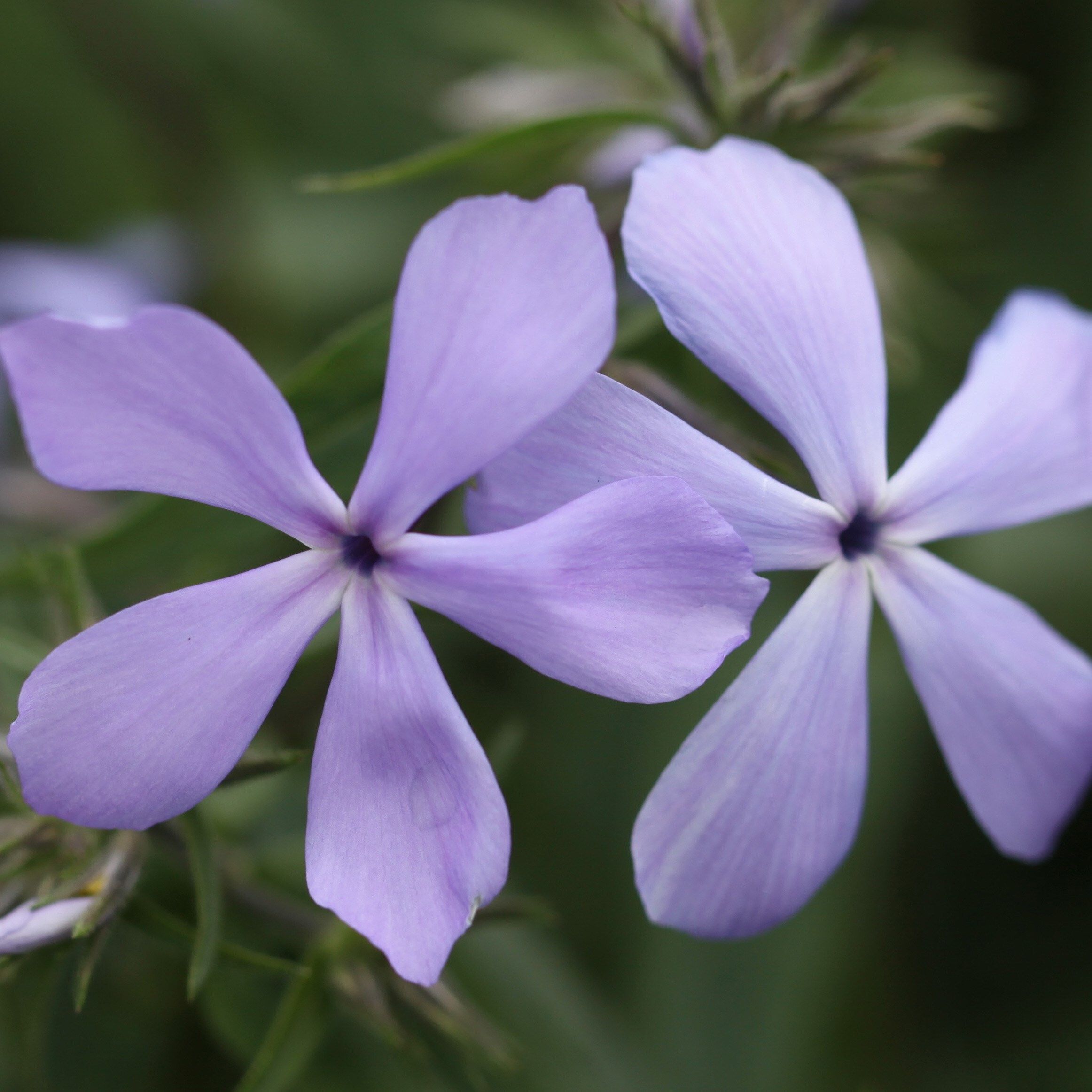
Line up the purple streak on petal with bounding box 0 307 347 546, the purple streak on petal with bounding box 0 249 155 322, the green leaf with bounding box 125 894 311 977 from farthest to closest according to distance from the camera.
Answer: the purple streak on petal with bounding box 0 249 155 322, the green leaf with bounding box 125 894 311 977, the purple streak on petal with bounding box 0 307 347 546

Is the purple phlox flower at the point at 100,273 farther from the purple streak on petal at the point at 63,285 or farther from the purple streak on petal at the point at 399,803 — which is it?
the purple streak on petal at the point at 399,803

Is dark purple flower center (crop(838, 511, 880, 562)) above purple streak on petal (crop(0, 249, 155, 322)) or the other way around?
above

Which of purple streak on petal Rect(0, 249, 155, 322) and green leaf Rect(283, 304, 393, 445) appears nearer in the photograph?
green leaf Rect(283, 304, 393, 445)

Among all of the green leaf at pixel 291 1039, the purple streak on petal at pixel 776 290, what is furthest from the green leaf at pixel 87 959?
the purple streak on petal at pixel 776 290

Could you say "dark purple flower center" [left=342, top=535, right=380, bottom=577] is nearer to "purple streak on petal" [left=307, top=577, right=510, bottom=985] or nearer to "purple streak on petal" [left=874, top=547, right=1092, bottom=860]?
"purple streak on petal" [left=307, top=577, right=510, bottom=985]

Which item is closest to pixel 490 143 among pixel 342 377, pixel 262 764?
pixel 342 377

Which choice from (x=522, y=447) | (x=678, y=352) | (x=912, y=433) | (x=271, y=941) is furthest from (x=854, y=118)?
(x=271, y=941)

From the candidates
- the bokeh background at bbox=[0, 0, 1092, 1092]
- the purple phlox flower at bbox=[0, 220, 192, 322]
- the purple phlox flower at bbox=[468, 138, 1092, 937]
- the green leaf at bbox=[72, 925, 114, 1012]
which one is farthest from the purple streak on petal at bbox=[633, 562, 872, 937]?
the purple phlox flower at bbox=[0, 220, 192, 322]
